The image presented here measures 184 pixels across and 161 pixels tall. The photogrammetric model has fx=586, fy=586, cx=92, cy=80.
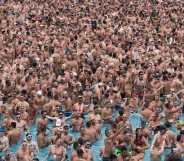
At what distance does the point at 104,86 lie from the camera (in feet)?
64.1

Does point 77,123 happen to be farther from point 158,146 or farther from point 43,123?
point 158,146

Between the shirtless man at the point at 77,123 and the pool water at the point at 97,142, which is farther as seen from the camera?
the shirtless man at the point at 77,123

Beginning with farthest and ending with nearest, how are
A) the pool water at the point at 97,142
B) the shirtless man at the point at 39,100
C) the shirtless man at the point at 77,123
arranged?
the shirtless man at the point at 39,100 → the shirtless man at the point at 77,123 → the pool water at the point at 97,142

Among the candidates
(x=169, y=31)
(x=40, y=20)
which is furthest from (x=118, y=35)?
(x=40, y=20)

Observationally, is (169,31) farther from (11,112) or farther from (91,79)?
(11,112)

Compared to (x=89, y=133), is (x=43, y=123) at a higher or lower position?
higher

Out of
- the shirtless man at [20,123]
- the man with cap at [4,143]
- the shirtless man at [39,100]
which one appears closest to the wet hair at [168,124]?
the shirtless man at [39,100]

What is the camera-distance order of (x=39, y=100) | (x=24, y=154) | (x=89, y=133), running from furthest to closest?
(x=39, y=100) → (x=89, y=133) → (x=24, y=154)

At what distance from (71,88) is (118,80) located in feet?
5.65

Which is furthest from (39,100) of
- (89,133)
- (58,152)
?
(58,152)

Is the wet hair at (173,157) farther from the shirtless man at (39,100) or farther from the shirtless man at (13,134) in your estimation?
the shirtless man at (39,100)

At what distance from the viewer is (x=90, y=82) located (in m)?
20.4

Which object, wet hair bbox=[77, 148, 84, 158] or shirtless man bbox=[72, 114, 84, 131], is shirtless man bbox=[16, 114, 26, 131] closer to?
shirtless man bbox=[72, 114, 84, 131]

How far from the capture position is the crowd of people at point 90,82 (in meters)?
16.2
